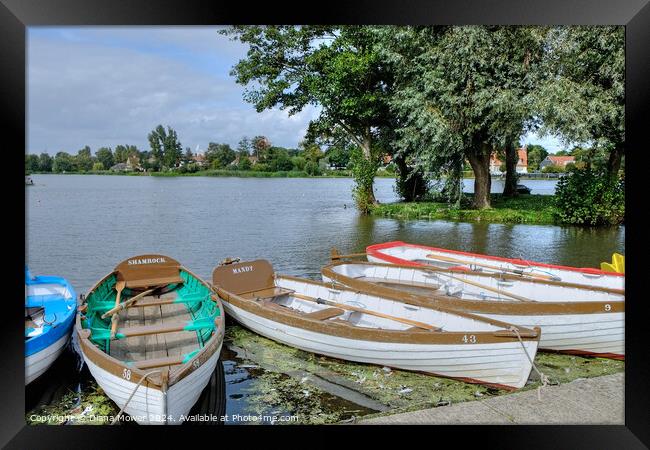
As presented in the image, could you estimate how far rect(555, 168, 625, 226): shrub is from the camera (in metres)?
11.3

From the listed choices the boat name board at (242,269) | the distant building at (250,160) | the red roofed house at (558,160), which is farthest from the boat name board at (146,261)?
the red roofed house at (558,160)

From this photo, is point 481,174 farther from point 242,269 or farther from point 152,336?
point 152,336

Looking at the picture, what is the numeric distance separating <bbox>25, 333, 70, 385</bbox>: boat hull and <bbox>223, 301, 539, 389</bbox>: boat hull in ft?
6.94

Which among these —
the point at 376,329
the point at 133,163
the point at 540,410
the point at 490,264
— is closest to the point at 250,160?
the point at 133,163

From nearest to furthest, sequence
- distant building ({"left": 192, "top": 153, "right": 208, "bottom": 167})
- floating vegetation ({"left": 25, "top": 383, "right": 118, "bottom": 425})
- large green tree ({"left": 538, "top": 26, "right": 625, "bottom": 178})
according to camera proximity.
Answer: floating vegetation ({"left": 25, "top": 383, "right": 118, "bottom": 425})
large green tree ({"left": 538, "top": 26, "right": 625, "bottom": 178})
distant building ({"left": 192, "top": 153, "right": 208, "bottom": 167})

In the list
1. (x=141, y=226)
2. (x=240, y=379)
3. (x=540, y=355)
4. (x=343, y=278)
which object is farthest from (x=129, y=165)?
(x=540, y=355)

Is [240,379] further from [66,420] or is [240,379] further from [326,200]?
[326,200]

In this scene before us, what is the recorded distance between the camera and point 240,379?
5.30m

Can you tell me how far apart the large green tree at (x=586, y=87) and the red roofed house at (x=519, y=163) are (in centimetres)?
83

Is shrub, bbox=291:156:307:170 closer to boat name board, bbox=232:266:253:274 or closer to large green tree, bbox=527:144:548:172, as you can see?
large green tree, bbox=527:144:548:172

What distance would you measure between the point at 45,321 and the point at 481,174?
10795mm

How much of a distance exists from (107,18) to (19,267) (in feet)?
6.16

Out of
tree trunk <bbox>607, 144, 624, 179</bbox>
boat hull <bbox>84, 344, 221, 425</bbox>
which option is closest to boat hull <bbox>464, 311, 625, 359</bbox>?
boat hull <bbox>84, 344, 221, 425</bbox>

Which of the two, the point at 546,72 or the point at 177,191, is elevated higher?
the point at 546,72
